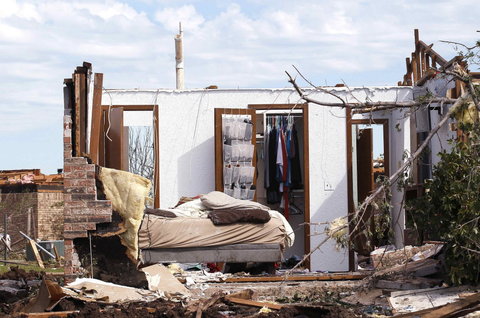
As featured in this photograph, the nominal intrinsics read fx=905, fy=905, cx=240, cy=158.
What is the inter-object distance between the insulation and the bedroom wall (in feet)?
14.2

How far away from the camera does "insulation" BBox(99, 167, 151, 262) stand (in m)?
10.3

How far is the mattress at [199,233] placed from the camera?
11.0m

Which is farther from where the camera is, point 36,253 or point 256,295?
point 36,253

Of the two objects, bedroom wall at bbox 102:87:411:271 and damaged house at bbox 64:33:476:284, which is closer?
damaged house at bbox 64:33:476:284

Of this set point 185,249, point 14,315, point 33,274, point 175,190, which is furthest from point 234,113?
point 14,315

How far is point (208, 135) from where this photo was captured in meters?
14.7

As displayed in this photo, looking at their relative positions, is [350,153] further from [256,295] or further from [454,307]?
[454,307]

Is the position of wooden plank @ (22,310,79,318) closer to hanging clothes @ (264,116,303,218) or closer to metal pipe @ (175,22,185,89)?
hanging clothes @ (264,116,303,218)

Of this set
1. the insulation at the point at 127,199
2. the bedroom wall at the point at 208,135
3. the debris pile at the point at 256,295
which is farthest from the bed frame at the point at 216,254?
the bedroom wall at the point at 208,135

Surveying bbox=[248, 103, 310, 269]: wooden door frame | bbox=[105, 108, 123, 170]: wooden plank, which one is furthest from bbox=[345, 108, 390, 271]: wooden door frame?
bbox=[105, 108, 123, 170]: wooden plank

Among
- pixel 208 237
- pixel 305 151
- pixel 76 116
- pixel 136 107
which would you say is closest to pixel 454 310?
pixel 208 237

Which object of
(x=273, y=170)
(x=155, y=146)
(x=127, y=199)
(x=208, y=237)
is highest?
(x=155, y=146)

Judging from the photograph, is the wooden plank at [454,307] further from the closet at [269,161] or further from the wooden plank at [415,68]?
the wooden plank at [415,68]

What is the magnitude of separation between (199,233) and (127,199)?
1263mm
